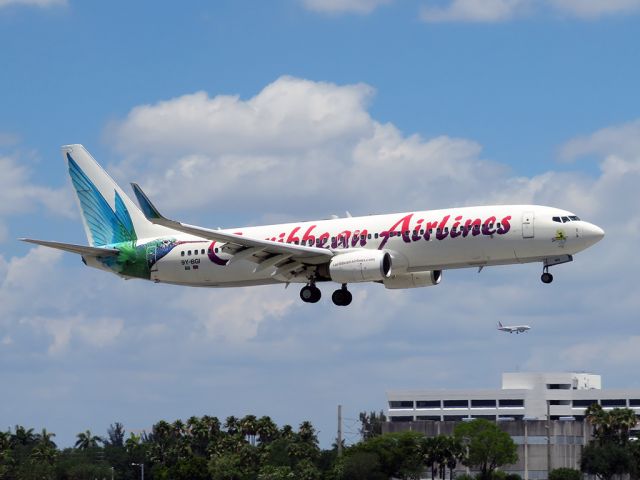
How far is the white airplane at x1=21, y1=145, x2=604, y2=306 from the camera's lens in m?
65.0

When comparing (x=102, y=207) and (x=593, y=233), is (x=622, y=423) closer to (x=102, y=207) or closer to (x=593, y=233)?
(x=102, y=207)

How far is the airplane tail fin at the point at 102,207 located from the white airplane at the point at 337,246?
0.29ft

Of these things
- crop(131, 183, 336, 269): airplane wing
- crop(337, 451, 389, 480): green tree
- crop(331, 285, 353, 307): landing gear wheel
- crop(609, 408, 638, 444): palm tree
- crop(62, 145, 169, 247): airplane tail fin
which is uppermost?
crop(62, 145, 169, 247): airplane tail fin

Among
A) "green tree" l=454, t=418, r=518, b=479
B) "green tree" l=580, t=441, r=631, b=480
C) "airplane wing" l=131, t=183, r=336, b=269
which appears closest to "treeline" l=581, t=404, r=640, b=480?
"green tree" l=580, t=441, r=631, b=480

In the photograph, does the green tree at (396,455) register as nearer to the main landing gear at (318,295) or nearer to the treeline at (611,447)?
the treeline at (611,447)

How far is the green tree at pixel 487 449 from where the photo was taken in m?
149

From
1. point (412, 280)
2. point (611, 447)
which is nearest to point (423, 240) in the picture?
point (412, 280)

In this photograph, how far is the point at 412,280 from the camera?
71938mm

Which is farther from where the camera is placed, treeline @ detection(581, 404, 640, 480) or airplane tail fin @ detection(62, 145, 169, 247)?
treeline @ detection(581, 404, 640, 480)

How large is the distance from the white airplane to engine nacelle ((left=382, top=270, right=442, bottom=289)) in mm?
56

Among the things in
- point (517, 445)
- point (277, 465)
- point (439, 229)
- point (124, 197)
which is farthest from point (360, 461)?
point (439, 229)

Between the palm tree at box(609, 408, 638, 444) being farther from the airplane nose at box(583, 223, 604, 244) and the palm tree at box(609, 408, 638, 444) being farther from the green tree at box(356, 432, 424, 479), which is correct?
the airplane nose at box(583, 223, 604, 244)

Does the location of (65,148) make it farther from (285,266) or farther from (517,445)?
(517,445)

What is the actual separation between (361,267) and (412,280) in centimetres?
617
